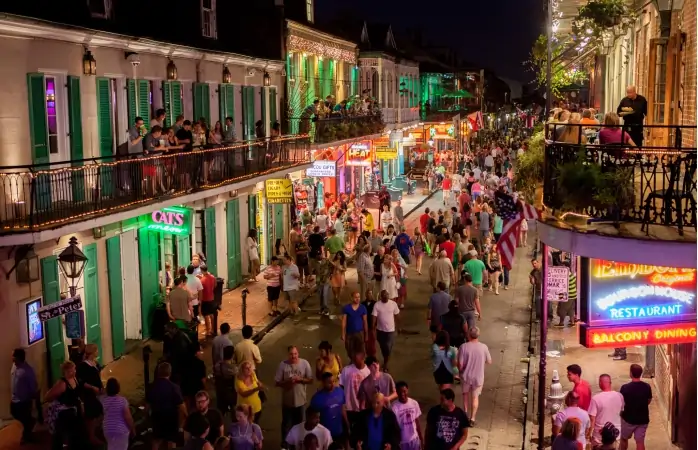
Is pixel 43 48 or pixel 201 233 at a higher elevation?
pixel 43 48

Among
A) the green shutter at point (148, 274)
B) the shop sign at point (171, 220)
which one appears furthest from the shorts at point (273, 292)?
the shop sign at point (171, 220)

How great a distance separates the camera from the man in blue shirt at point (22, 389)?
536 inches

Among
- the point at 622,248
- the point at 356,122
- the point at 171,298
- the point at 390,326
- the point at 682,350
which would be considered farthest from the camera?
the point at 356,122

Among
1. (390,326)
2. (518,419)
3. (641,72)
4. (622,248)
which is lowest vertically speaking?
(518,419)

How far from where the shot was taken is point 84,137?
17.3 metres

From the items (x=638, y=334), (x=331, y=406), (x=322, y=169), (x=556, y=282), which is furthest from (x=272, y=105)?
(x=638, y=334)

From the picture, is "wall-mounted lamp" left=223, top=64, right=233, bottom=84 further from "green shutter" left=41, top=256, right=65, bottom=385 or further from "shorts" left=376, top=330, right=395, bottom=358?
"shorts" left=376, top=330, right=395, bottom=358

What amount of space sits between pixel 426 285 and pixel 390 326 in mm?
9720

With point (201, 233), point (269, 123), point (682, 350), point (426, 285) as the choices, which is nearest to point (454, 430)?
point (682, 350)

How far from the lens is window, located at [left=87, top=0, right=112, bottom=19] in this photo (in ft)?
→ 57.6

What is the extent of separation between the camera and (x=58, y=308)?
14.0m

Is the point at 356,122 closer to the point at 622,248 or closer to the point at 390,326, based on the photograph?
the point at 390,326

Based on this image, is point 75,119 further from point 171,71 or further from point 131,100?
point 171,71

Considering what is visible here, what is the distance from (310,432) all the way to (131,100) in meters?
10.9
